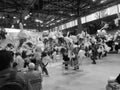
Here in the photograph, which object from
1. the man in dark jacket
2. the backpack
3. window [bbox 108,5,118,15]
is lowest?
the backpack

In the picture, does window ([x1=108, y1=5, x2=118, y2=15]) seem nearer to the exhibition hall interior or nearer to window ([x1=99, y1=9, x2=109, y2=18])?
window ([x1=99, y1=9, x2=109, y2=18])

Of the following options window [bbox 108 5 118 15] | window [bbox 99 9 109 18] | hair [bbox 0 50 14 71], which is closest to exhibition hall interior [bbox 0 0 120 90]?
hair [bbox 0 50 14 71]

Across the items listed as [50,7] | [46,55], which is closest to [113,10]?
[50,7]

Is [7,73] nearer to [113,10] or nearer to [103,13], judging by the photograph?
[113,10]

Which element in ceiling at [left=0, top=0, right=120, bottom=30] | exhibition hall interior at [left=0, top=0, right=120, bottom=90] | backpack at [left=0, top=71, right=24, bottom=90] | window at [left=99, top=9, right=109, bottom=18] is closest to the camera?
backpack at [left=0, top=71, right=24, bottom=90]

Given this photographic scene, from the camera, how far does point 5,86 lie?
866mm

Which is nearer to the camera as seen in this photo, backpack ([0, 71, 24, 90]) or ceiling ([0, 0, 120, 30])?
backpack ([0, 71, 24, 90])

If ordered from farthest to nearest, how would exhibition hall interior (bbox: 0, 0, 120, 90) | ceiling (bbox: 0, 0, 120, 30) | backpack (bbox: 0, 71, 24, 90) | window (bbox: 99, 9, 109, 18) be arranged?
window (bbox: 99, 9, 109, 18) < ceiling (bbox: 0, 0, 120, 30) < exhibition hall interior (bbox: 0, 0, 120, 90) < backpack (bbox: 0, 71, 24, 90)

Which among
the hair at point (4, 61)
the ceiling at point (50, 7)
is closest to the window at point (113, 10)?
the ceiling at point (50, 7)

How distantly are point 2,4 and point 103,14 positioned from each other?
302 inches

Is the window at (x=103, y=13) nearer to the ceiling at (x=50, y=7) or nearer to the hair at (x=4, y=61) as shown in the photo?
the ceiling at (x=50, y=7)

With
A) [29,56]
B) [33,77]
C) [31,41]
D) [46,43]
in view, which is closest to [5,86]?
[33,77]

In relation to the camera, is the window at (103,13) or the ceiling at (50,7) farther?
the window at (103,13)

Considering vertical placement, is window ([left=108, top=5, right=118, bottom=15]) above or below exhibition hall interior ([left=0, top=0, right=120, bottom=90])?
above
